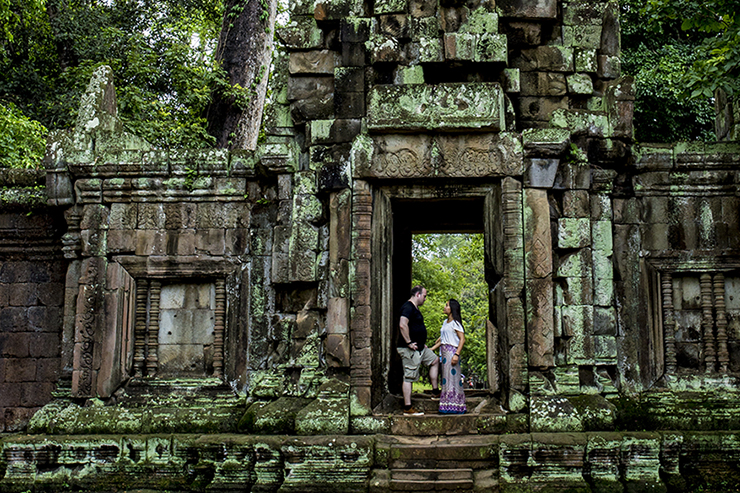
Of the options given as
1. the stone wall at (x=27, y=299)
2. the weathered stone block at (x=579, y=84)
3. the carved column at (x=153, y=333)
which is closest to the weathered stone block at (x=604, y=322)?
the weathered stone block at (x=579, y=84)

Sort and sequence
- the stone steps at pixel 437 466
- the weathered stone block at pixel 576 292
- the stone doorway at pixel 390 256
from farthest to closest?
1. the stone doorway at pixel 390 256
2. the weathered stone block at pixel 576 292
3. the stone steps at pixel 437 466

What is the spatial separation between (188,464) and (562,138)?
16.9 ft

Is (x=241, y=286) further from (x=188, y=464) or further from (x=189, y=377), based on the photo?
(x=188, y=464)

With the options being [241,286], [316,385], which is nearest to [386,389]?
[316,385]

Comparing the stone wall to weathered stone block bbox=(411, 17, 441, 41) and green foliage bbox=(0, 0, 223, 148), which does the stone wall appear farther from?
weathered stone block bbox=(411, 17, 441, 41)

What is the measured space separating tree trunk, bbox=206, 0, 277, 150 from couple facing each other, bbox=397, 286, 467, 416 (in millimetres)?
7248

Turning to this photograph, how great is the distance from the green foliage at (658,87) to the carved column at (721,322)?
872cm

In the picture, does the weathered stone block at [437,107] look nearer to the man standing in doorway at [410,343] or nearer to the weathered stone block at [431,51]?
the weathered stone block at [431,51]

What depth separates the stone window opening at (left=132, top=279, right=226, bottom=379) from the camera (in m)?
7.71

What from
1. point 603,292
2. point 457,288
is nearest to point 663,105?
point 457,288

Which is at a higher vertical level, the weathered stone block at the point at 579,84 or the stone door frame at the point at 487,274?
the weathered stone block at the point at 579,84

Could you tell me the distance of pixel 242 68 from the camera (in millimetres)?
13820

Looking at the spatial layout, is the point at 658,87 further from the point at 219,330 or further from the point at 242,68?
the point at 219,330

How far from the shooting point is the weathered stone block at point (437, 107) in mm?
6965
